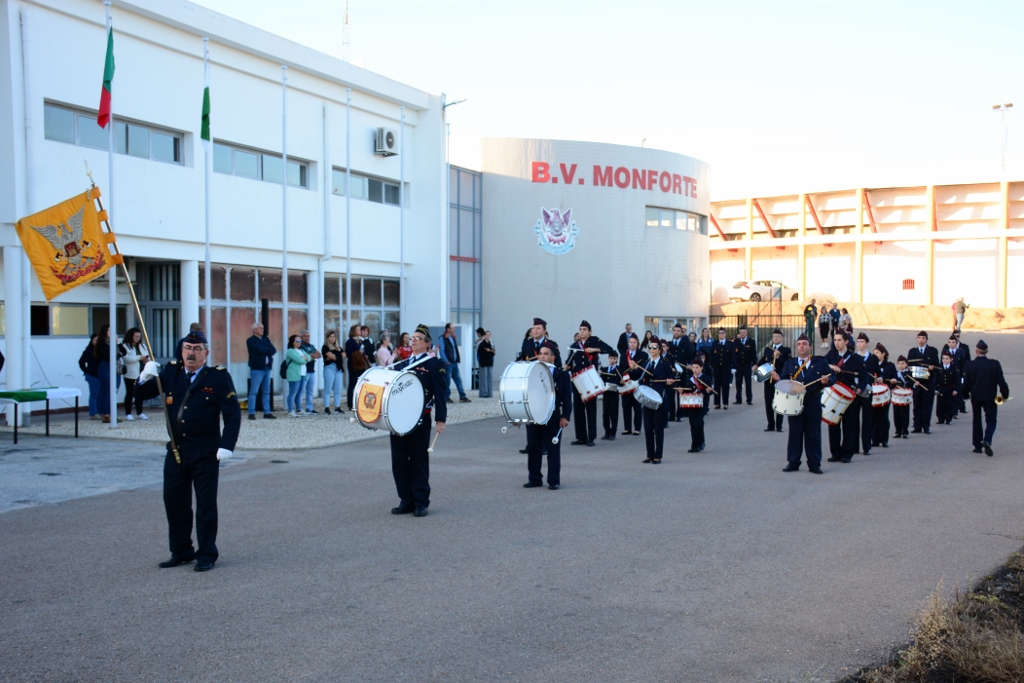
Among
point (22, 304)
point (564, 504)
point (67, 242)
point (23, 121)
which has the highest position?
point (23, 121)

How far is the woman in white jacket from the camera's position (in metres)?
18.1

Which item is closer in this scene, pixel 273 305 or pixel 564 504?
pixel 564 504

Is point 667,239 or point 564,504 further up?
point 667,239

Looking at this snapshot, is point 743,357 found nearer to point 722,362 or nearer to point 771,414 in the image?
point 722,362

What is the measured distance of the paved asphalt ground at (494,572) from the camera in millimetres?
5445

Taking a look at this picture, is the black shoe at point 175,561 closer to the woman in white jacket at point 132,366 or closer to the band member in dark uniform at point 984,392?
the woman in white jacket at point 132,366

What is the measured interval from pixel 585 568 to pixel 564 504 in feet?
9.24

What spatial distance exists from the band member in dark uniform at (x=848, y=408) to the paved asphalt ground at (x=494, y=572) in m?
0.99

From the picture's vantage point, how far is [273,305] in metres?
23.4

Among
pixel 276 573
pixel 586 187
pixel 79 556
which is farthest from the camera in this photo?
pixel 586 187

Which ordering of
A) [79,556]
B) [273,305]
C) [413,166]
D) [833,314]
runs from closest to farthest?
[79,556] → [273,305] → [413,166] → [833,314]

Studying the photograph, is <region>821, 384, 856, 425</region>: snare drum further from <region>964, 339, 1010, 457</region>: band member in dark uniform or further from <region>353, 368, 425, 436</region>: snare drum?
<region>353, 368, 425, 436</region>: snare drum

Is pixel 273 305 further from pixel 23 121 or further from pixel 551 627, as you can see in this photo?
pixel 551 627

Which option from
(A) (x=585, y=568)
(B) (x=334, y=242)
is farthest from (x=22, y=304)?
(A) (x=585, y=568)
